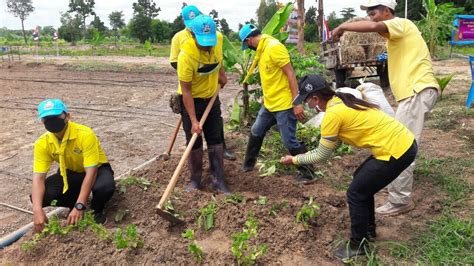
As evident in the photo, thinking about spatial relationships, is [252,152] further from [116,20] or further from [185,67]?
[116,20]

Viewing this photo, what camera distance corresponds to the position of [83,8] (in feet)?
160

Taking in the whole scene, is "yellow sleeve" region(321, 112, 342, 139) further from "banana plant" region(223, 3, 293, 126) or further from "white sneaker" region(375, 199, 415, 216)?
"banana plant" region(223, 3, 293, 126)

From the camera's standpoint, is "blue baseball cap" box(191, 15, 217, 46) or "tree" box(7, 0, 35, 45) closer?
"blue baseball cap" box(191, 15, 217, 46)

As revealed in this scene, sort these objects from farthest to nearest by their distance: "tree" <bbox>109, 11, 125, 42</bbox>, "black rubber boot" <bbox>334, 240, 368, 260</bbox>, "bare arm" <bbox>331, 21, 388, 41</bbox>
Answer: "tree" <bbox>109, 11, 125, 42</bbox> → "bare arm" <bbox>331, 21, 388, 41</bbox> → "black rubber boot" <bbox>334, 240, 368, 260</bbox>

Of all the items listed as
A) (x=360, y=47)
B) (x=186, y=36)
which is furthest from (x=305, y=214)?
(x=360, y=47)

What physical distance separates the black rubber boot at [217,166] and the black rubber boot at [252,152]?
1.66ft

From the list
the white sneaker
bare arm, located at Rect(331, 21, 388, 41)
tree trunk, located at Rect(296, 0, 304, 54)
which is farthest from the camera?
tree trunk, located at Rect(296, 0, 304, 54)

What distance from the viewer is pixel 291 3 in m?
6.10

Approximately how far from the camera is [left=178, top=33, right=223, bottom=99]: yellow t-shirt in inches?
155

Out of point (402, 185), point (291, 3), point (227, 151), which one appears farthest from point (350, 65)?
point (402, 185)

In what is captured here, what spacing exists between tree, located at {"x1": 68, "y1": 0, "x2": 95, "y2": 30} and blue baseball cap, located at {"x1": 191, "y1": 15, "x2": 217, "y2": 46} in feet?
161

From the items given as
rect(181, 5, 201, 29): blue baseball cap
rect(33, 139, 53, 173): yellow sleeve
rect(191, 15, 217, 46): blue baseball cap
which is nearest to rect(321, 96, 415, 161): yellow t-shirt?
rect(191, 15, 217, 46): blue baseball cap

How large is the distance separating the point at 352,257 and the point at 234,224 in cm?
100

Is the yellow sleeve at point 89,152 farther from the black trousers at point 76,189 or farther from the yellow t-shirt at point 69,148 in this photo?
the black trousers at point 76,189
